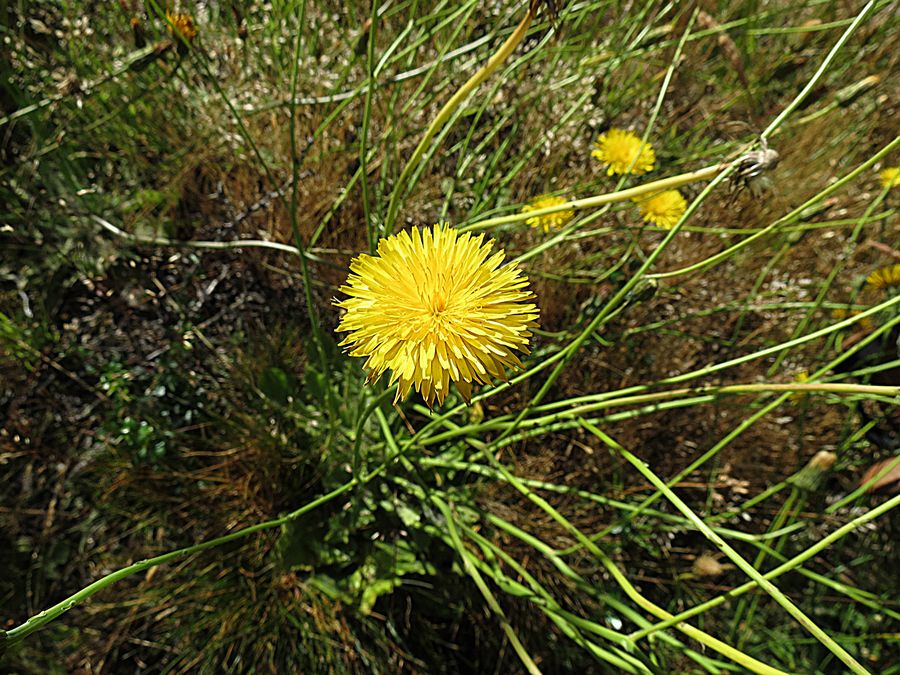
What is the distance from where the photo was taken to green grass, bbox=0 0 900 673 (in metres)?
1.03

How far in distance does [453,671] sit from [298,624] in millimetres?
329

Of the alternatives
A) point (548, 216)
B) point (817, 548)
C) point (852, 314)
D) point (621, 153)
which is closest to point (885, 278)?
point (852, 314)

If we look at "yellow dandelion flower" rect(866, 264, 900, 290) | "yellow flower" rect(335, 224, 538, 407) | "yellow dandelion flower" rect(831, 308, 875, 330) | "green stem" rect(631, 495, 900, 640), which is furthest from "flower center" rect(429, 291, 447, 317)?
"yellow dandelion flower" rect(866, 264, 900, 290)

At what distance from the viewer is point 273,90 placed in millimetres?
1220

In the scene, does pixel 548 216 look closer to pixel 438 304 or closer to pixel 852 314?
pixel 438 304

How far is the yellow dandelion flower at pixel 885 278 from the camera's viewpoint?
3.81 feet

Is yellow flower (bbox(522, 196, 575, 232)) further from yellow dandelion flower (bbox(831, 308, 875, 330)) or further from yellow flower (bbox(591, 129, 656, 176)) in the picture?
yellow dandelion flower (bbox(831, 308, 875, 330))

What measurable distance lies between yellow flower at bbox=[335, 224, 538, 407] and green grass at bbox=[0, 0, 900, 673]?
1.24 feet

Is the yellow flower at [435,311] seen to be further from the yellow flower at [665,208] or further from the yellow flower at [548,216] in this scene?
the yellow flower at [665,208]

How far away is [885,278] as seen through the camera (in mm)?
1188

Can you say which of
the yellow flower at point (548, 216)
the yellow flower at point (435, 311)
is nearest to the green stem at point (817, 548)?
the yellow flower at point (435, 311)

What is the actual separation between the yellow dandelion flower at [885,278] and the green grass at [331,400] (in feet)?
0.10

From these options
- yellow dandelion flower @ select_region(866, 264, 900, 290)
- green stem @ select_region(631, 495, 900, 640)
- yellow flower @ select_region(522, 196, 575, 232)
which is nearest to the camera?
green stem @ select_region(631, 495, 900, 640)

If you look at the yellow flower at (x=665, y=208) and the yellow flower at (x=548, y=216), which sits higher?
the yellow flower at (x=548, y=216)
